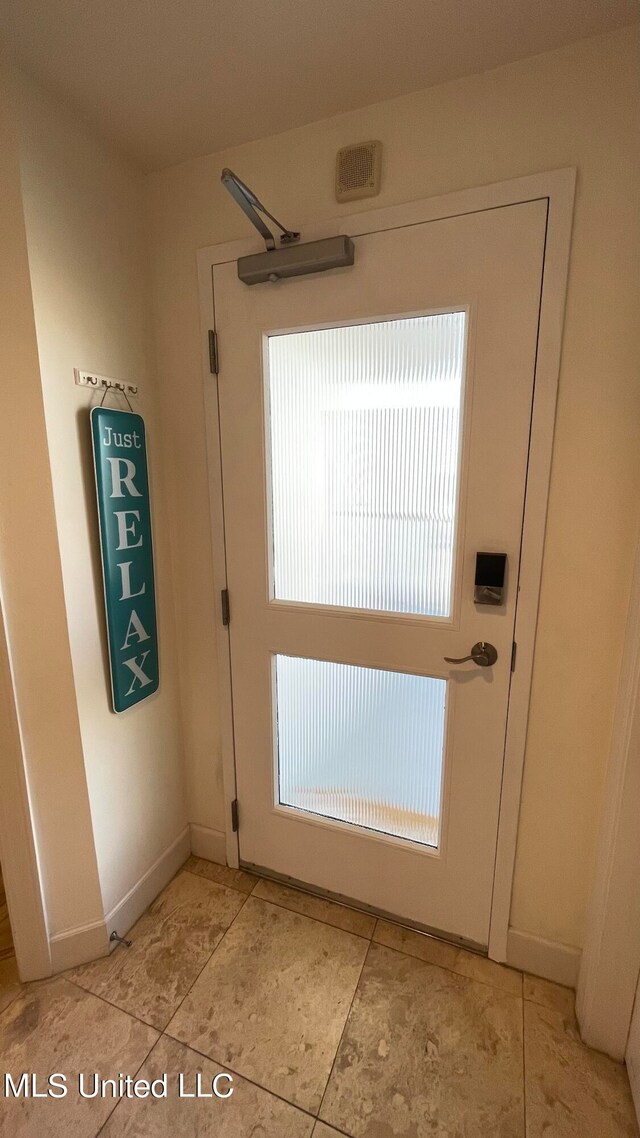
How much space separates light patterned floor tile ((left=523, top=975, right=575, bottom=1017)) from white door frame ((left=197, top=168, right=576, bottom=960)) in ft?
Result: 0.30

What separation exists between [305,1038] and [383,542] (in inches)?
54.3

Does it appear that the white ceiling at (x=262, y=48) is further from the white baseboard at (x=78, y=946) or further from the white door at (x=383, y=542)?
the white baseboard at (x=78, y=946)

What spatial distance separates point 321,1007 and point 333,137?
243cm

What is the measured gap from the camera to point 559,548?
1.20 meters

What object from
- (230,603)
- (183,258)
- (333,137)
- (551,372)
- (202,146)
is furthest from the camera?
(230,603)

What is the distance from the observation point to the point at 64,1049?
1.24 m

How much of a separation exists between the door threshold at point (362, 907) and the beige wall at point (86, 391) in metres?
0.41

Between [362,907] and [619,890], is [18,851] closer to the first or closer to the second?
[362,907]

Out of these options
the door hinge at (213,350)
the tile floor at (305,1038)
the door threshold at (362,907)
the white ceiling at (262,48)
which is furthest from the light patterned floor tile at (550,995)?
the white ceiling at (262,48)

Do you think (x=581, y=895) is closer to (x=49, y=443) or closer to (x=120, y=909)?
(x=120, y=909)

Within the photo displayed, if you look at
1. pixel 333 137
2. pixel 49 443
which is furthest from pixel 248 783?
pixel 333 137

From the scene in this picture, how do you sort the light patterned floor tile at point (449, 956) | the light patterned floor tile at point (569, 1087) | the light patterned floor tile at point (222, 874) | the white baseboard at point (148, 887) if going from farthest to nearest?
the light patterned floor tile at point (222, 874), the white baseboard at point (148, 887), the light patterned floor tile at point (449, 956), the light patterned floor tile at point (569, 1087)

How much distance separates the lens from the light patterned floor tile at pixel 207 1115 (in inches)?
42.5

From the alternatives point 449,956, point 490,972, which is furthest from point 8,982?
point 490,972
